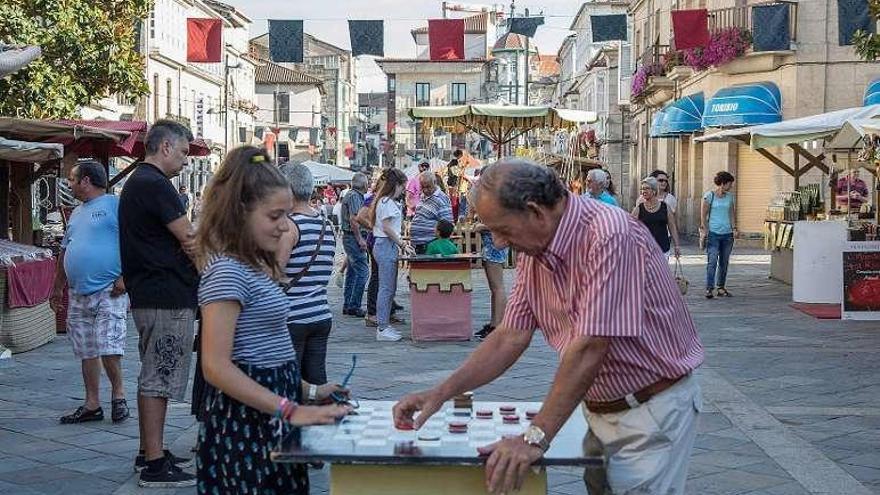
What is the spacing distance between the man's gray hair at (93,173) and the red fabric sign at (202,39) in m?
16.9

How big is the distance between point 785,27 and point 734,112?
2285mm

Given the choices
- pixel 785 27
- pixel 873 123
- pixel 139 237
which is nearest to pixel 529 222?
pixel 139 237

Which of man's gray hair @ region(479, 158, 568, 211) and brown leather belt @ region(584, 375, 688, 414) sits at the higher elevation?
man's gray hair @ region(479, 158, 568, 211)

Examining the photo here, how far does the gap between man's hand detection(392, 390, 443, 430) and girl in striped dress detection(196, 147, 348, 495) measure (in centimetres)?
30

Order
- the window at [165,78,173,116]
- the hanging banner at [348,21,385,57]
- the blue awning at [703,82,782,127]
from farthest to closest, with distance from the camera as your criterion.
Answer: the window at [165,78,173,116]
the blue awning at [703,82,782,127]
the hanging banner at [348,21,385,57]

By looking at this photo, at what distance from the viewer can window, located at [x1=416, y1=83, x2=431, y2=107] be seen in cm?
9119

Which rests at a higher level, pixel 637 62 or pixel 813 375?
pixel 637 62

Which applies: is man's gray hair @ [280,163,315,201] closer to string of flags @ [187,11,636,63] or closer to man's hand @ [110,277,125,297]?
man's hand @ [110,277,125,297]

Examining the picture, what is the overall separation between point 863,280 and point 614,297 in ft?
37.7

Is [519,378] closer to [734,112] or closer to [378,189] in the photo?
[378,189]

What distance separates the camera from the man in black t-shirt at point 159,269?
5.99 m

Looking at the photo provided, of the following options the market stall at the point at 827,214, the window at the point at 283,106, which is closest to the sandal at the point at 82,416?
the market stall at the point at 827,214

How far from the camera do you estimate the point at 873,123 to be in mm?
12727

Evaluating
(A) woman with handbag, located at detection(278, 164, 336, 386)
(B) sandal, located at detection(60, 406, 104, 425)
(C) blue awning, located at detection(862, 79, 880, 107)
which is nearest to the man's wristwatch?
(A) woman with handbag, located at detection(278, 164, 336, 386)
